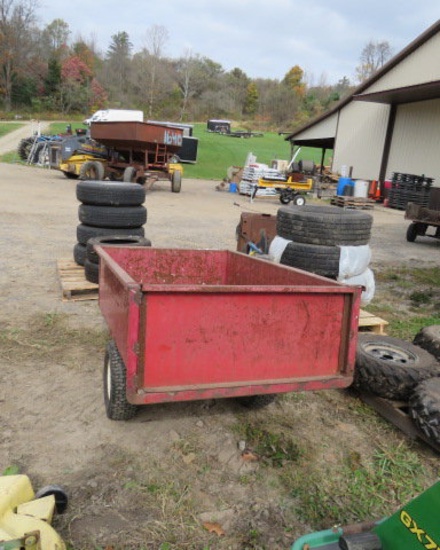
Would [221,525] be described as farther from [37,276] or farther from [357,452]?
[37,276]

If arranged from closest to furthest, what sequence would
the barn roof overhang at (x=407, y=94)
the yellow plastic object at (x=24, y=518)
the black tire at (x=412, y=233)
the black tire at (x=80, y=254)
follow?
the yellow plastic object at (x=24, y=518) < the black tire at (x=80, y=254) < the black tire at (x=412, y=233) < the barn roof overhang at (x=407, y=94)

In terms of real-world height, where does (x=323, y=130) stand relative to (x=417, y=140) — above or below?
above

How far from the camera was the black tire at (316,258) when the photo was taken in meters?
5.01

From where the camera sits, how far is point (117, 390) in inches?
120

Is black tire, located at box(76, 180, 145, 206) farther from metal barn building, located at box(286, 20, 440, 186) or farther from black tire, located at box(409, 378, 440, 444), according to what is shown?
metal barn building, located at box(286, 20, 440, 186)

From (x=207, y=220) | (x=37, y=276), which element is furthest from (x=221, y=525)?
(x=207, y=220)

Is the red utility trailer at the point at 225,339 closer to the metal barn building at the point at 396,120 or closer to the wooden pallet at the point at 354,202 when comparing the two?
the wooden pallet at the point at 354,202

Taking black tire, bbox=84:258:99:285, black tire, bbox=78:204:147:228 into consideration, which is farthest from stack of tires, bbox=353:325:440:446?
black tire, bbox=78:204:147:228

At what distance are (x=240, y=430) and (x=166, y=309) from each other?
118 cm

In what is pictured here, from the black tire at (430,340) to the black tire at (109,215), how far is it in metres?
3.83

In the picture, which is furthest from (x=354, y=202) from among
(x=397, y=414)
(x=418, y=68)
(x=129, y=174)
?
(x=397, y=414)

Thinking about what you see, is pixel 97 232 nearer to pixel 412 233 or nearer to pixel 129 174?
pixel 412 233

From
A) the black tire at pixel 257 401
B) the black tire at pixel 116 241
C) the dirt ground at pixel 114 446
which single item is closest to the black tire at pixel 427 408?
the dirt ground at pixel 114 446

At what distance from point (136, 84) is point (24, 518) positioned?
8273 cm
